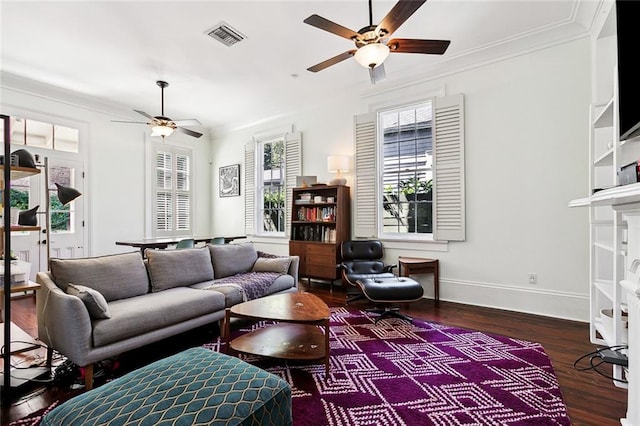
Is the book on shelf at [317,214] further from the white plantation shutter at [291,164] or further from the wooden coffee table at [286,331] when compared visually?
the wooden coffee table at [286,331]

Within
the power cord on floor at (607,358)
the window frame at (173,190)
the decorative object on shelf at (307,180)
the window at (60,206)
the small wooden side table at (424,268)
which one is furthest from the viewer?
the window frame at (173,190)

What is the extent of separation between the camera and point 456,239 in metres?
4.17

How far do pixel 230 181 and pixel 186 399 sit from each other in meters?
6.24

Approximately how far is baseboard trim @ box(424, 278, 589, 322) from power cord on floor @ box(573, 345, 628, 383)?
3.25 ft

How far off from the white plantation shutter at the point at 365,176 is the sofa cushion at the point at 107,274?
310 centimetres

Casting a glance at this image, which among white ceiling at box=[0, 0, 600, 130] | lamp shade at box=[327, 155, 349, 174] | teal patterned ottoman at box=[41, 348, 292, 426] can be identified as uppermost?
white ceiling at box=[0, 0, 600, 130]

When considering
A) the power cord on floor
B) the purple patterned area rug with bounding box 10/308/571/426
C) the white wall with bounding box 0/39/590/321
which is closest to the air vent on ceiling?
the white wall with bounding box 0/39/590/321

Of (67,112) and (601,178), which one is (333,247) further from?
(67,112)

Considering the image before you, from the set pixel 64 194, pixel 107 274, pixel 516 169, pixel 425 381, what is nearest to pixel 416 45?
pixel 516 169

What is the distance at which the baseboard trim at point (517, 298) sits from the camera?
343cm

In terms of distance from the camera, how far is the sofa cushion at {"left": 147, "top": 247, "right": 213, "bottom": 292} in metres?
3.15

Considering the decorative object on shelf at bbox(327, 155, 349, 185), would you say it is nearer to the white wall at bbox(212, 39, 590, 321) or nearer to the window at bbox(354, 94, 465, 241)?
the window at bbox(354, 94, 465, 241)

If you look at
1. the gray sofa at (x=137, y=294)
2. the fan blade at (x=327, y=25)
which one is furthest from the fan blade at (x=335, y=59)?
the gray sofa at (x=137, y=294)

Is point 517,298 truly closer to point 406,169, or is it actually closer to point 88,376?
point 406,169
